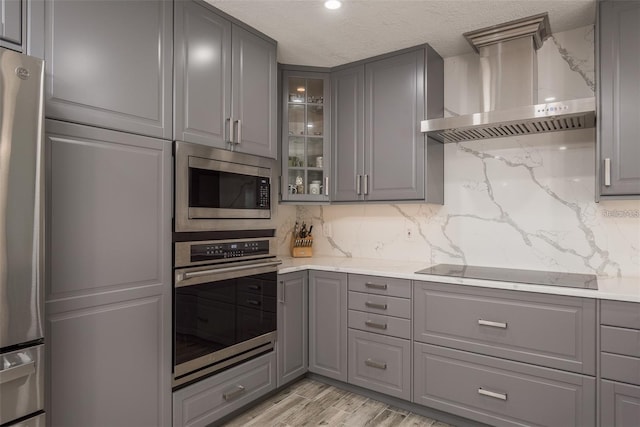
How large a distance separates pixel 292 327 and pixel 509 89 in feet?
7.06

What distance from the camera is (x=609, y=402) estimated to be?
1.92 metres

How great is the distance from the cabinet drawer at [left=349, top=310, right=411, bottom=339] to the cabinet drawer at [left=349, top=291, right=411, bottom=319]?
33 mm

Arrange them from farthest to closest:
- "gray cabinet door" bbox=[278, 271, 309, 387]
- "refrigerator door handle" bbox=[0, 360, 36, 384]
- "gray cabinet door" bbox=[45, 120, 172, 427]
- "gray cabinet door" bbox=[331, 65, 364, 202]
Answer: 1. "gray cabinet door" bbox=[331, 65, 364, 202]
2. "gray cabinet door" bbox=[278, 271, 309, 387]
3. "gray cabinet door" bbox=[45, 120, 172, 427]
4. "refrigerator door handle" bbox=[0, 360, 36, 384]

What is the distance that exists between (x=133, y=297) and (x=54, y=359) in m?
0.38

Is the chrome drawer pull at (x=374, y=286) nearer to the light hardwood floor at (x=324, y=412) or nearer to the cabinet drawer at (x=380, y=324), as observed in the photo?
the cabinet drawer at (x=380, y=324)

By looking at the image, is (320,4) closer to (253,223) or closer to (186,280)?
(253,223)

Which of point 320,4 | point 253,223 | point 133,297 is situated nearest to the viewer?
point 133,297

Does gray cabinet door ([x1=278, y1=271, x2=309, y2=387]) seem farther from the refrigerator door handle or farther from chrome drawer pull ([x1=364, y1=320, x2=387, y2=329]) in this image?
the refrigerator door handle

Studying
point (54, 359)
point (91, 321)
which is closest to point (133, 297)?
point (91, 321)

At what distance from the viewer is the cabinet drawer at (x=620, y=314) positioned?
1.85 meters

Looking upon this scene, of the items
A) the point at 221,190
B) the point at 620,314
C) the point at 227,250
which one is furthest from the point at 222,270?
the point at 620,314

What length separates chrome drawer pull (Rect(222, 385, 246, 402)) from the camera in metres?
2.28

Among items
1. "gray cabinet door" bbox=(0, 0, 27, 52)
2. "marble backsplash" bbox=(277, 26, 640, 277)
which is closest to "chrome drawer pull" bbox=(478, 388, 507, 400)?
"marble backsplash" bbox=(277, 26, 640, 277)

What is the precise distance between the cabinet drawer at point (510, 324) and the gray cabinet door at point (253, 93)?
1.38 meters
